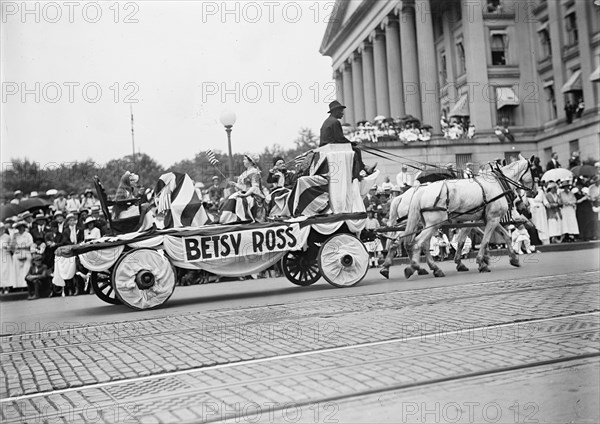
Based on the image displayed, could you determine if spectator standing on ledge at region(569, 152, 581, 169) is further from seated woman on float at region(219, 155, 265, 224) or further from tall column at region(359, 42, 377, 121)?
tall column at region(359, 42, 377, 121)

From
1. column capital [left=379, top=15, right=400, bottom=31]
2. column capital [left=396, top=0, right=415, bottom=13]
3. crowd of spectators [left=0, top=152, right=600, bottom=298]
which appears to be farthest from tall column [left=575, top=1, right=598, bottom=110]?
column capital [left=379, top=15, right=400, bottom=31]

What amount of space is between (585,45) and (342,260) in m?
6.55

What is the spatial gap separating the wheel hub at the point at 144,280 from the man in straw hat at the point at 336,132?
10.6ft

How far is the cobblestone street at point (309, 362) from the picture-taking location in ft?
13.1

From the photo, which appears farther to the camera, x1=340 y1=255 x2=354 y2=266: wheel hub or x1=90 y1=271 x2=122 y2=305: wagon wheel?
x1=340 y1=255 x2=354 y2=266: wheel hub

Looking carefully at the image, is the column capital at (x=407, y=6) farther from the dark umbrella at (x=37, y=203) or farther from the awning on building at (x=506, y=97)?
the dark umbrella at (x=37, y=203)

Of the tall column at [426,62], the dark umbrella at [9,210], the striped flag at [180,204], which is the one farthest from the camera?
the tall column at [426,62]

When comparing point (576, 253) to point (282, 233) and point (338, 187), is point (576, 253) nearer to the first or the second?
point (338, 187)

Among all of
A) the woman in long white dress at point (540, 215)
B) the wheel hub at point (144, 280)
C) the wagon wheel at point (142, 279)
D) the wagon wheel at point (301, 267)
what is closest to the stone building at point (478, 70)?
the woman in long white dress at point (540, 215)

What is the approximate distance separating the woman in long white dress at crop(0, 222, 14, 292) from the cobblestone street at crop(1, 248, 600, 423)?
5164mm

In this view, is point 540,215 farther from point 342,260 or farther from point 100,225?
point 100,225

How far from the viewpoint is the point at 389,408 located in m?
3.91

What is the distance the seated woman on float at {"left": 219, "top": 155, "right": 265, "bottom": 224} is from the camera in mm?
10250

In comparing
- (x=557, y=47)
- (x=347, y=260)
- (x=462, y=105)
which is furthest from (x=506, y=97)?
(x=347, y=260)
